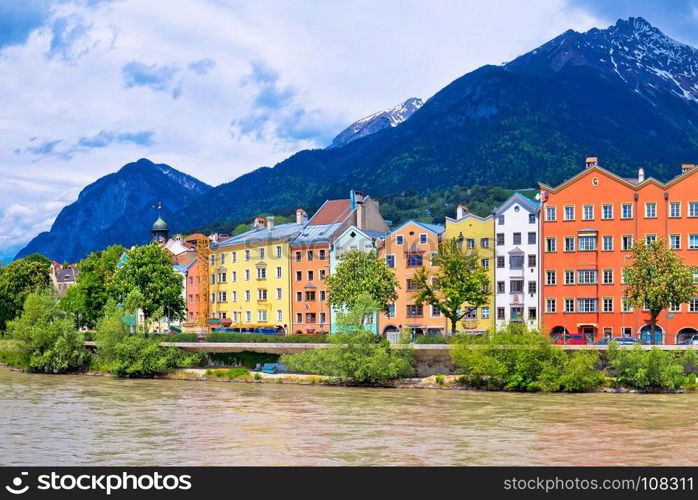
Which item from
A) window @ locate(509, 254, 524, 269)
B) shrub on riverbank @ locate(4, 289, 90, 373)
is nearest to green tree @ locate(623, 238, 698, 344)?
window @ locate(509, 254, 524, 269)

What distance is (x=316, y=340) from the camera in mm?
86312

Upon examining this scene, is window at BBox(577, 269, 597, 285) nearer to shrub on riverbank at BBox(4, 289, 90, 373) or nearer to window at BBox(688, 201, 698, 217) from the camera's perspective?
window at BBox(688, 201, 698, 217)

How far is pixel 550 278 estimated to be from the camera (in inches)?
3772

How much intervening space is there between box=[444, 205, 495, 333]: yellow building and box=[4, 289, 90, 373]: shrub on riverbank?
136 feet

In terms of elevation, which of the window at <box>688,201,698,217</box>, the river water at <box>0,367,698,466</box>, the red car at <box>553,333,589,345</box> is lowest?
the river water at <box>0,367,698,466</box>

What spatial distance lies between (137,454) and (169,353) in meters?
47.1

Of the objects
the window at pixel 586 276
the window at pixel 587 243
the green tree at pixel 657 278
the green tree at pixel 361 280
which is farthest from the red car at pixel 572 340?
the green tree at pixel 361 280

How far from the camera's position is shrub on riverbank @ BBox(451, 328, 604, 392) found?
6994 centimetres

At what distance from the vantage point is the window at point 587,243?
93688mm

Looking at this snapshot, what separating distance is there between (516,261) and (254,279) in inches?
1487

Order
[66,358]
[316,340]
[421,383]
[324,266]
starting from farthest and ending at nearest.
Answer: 1. [324,266]
2. [66,358]
3. [316,340]
4. [421,383]

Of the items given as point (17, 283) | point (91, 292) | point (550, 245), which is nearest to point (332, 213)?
point (91, 292)
